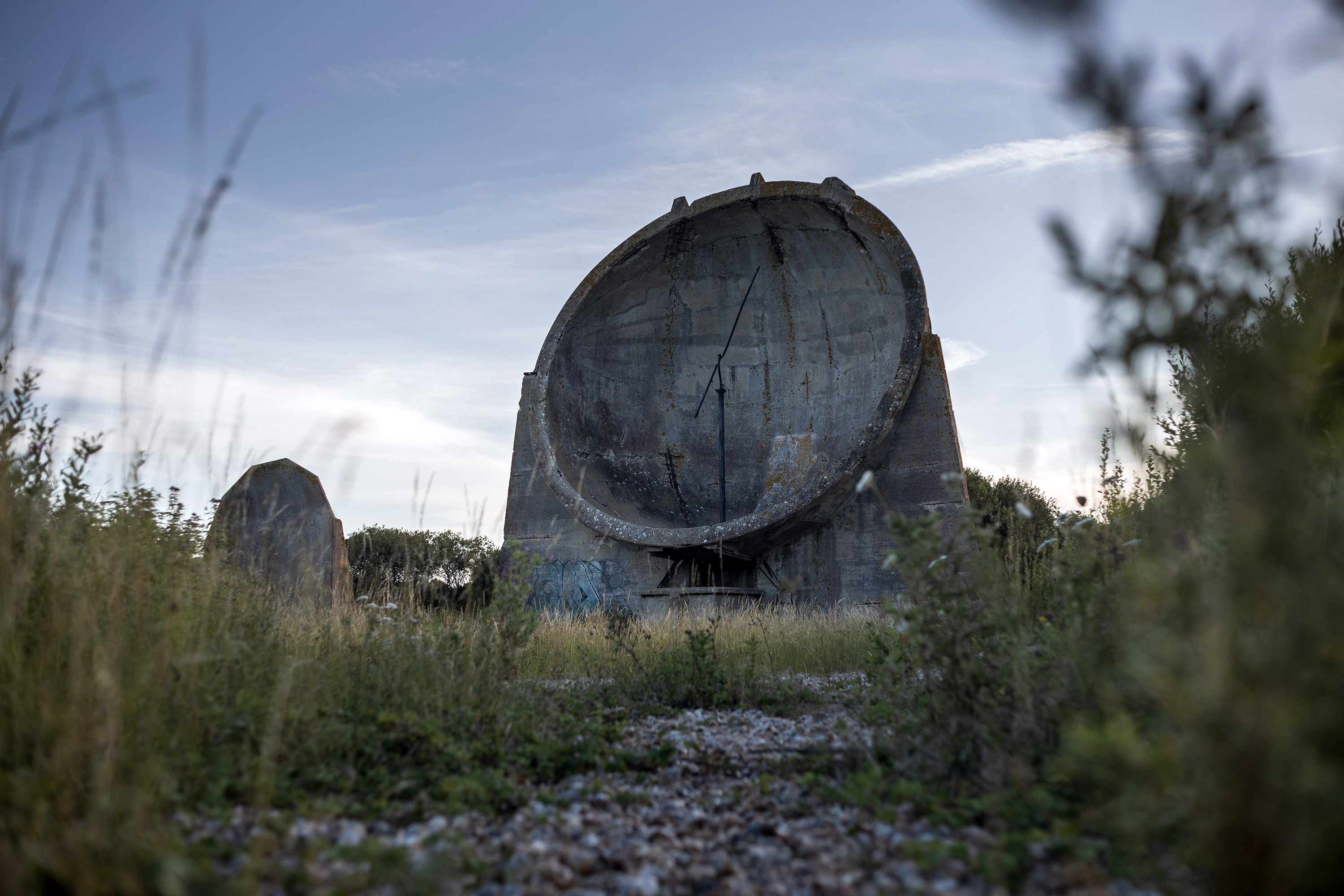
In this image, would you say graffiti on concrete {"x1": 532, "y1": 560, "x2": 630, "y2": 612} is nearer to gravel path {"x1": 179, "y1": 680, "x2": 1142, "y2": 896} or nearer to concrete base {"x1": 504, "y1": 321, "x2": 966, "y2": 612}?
concrete base {"x1": 504, "y1": 321, "x2": 966, "y2": 612}

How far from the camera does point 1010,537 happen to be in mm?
5977

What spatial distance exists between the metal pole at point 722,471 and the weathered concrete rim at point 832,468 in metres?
0.49

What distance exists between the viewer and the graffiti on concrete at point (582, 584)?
10.4m

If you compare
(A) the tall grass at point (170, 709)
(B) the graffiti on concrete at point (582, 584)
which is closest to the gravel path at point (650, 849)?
Result: (A) the tall grass at point (170, 709)

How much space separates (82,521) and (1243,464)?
4.20 meters

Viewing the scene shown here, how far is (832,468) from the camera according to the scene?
29.7 feet

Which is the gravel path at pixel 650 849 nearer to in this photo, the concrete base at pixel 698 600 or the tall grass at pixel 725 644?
the tall grass at pixel 725 644

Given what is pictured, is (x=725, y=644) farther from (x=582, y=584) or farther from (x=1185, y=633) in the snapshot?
(x=582, y=584)

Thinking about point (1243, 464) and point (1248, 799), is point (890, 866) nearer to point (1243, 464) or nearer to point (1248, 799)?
point (1248, 799)

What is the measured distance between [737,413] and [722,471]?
A: 0.93 meters

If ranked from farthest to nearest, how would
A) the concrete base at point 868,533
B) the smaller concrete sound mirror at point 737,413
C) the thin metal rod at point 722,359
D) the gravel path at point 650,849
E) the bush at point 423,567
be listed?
the thin metal rod at point 722,359
the smaller concrete sound mirror at point 737,413
the concrete base at point 868,533
the bush at point 423,567
the gravel path at point 650,849

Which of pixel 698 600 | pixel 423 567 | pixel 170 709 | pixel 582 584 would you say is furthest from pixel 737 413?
pixel 170 709

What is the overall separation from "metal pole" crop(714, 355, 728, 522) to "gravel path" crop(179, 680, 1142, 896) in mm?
7595

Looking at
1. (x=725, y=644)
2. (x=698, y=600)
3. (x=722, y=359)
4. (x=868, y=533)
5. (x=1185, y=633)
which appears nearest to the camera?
(x=1185, y=633)
